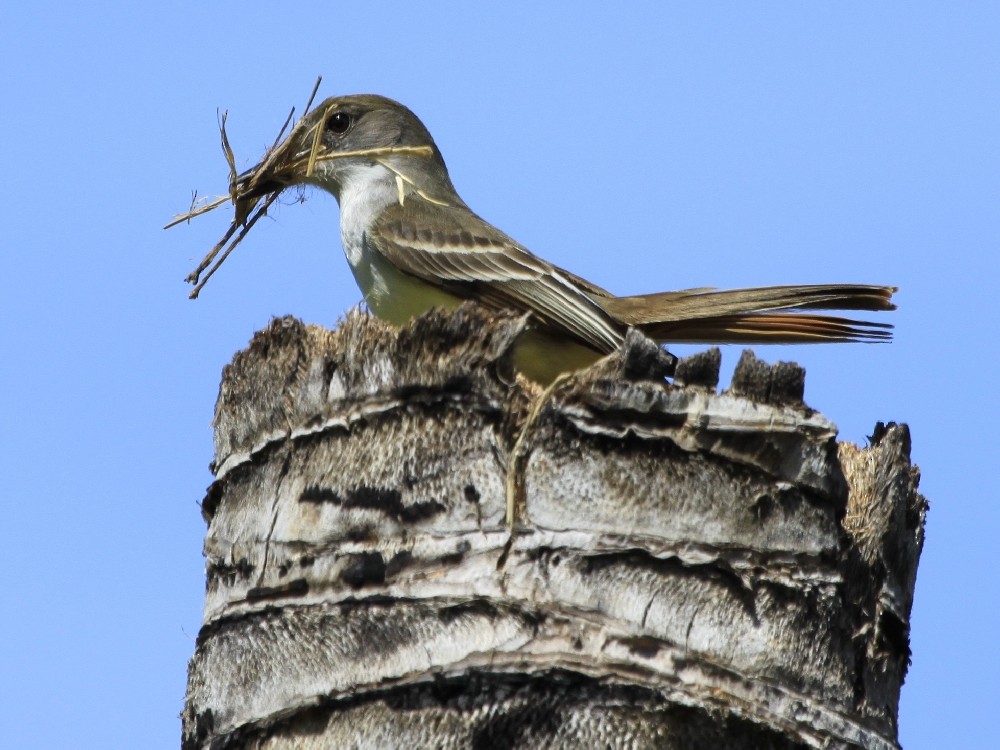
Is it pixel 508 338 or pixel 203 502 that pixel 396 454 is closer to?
pixel 508 338

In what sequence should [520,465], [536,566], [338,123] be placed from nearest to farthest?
1. [536,566]
2. [520,465]
3. [338,123]

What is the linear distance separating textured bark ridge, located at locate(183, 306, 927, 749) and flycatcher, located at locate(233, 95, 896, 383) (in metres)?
2.39

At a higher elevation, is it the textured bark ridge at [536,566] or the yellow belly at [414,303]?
the yellow belly at [414,303]

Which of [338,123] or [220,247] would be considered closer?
[220,247]

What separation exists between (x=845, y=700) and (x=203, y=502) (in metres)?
2.54

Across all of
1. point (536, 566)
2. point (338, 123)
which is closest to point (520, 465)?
point (536, 566)

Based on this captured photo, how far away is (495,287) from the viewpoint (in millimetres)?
8023

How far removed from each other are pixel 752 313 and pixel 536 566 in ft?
12.5

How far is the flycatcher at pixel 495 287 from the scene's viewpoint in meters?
7.53

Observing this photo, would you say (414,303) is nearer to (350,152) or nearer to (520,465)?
(350,152)

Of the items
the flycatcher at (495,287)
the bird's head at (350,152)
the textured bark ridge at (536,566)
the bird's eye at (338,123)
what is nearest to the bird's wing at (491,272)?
the flycatcher at (495,287)

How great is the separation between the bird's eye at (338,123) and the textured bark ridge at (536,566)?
508 cm

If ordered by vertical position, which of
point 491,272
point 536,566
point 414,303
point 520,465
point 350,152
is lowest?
point 536,566

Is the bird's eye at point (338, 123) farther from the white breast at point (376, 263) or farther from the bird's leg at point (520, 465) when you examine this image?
the bird's leg at point (520, 465)
